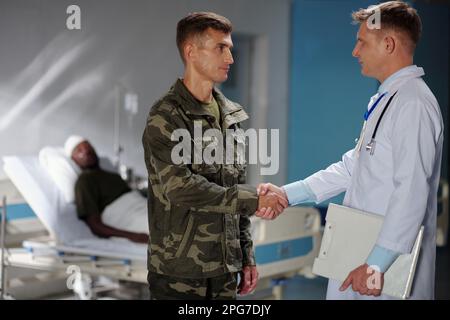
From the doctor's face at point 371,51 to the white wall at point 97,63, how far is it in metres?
0.73

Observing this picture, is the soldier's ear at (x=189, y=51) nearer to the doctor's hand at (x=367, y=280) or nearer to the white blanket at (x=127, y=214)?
the doctor's hand at (x=367, y=280)

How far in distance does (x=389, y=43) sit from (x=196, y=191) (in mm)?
661

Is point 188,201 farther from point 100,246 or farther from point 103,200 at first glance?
point 103,200

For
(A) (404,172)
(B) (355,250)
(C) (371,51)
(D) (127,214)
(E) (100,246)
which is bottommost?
(E) (100,246)

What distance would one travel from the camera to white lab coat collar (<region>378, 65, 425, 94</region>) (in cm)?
184

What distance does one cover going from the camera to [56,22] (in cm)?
279

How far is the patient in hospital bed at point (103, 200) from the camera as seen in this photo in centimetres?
367

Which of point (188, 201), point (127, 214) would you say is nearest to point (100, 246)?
point (127, 214)

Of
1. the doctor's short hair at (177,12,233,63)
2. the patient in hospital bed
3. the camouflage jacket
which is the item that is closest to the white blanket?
the patient in hospital bed

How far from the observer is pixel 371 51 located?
193 centimetres

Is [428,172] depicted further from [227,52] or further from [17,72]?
[17,72]

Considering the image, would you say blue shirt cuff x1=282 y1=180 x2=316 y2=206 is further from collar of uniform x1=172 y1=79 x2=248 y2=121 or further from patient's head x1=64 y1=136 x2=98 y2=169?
patient's head x1=64 y1=136 x2=98 y2=169
